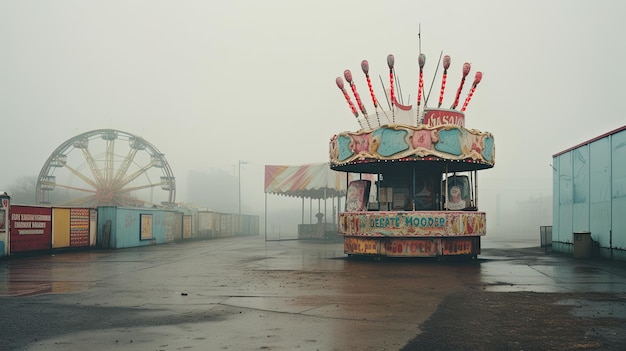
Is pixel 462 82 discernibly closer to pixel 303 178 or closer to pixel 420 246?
pixel 420 246

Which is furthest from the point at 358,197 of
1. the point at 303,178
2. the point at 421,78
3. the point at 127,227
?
the point at 303,178

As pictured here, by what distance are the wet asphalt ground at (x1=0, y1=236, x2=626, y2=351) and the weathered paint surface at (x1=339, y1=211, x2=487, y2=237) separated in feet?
7.52

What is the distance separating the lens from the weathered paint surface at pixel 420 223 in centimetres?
1959

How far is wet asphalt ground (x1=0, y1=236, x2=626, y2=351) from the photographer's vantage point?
21.9ft

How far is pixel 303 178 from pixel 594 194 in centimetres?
2160

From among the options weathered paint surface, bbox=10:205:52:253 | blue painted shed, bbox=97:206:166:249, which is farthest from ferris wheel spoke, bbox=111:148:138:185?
weathered paint surface, bbox=10:205:52:253

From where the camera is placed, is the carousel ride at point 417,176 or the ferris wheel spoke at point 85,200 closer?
the carousel ride at point 417,176

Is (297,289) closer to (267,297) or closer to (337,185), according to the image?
(267,297)

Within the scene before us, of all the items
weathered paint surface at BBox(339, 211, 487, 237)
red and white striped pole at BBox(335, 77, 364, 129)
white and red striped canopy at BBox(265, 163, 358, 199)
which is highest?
red and white striped pole at BBox(335, 77, 364, 129)

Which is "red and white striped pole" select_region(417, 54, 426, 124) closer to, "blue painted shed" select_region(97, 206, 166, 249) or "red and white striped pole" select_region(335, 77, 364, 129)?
"red and white striped pole" select_region(335, 77, 364, 129)

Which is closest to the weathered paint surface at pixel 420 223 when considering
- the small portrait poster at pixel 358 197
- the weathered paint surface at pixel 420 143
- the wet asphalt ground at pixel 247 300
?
the small portrait poster at pixel 358 197

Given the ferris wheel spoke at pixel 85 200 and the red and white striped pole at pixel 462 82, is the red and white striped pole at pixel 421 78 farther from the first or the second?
the ferris wheel spoke at pixel 85 200

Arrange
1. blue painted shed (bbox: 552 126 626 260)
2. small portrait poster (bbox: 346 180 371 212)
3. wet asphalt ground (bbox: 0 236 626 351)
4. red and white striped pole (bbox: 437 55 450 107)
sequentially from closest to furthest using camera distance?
wet asphalt ground (bbox: 0 236 626 351), blue painted shed (bbox: 552 126 626 260), red and white striped pole (bbox: 437 55 450 107), small portrait poster (bbox: 346 180 371 212)

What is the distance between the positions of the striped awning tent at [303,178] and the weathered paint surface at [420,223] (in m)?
17.1
